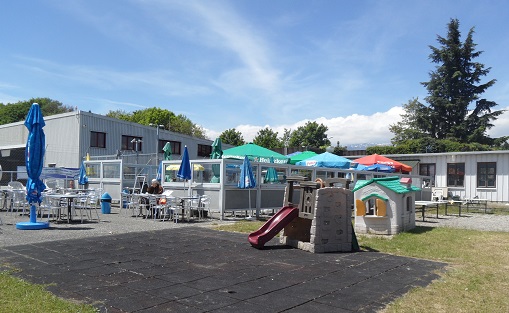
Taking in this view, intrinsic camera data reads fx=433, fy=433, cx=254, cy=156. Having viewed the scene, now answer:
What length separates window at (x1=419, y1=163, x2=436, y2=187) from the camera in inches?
972

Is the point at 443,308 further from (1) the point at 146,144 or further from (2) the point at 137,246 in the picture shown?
(1) the point at 146,144

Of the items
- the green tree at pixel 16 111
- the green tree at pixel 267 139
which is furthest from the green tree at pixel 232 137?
the green tree at pixel 16 111

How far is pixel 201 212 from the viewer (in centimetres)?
1443

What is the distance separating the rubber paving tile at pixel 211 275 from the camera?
188 inches

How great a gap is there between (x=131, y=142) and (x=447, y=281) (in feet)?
87.5

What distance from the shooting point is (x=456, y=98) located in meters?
43.0

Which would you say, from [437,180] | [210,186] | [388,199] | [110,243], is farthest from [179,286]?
[437,180]

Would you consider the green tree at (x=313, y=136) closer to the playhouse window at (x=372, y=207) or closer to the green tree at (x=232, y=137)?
the green tree at (x=232, y=137)

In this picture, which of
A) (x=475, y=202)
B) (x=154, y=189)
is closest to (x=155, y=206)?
(x=154, y=189)

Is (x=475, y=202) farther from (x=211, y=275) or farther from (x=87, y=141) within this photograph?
(x=87, y=141)

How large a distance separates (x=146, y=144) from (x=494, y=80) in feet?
112

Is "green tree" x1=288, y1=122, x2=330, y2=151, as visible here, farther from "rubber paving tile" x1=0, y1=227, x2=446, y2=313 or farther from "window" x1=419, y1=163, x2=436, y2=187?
"rubber paving tile" x1=0, y1=227, x2=446, y2=313

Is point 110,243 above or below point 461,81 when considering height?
below

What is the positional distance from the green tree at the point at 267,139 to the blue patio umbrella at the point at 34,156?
46.4 m
